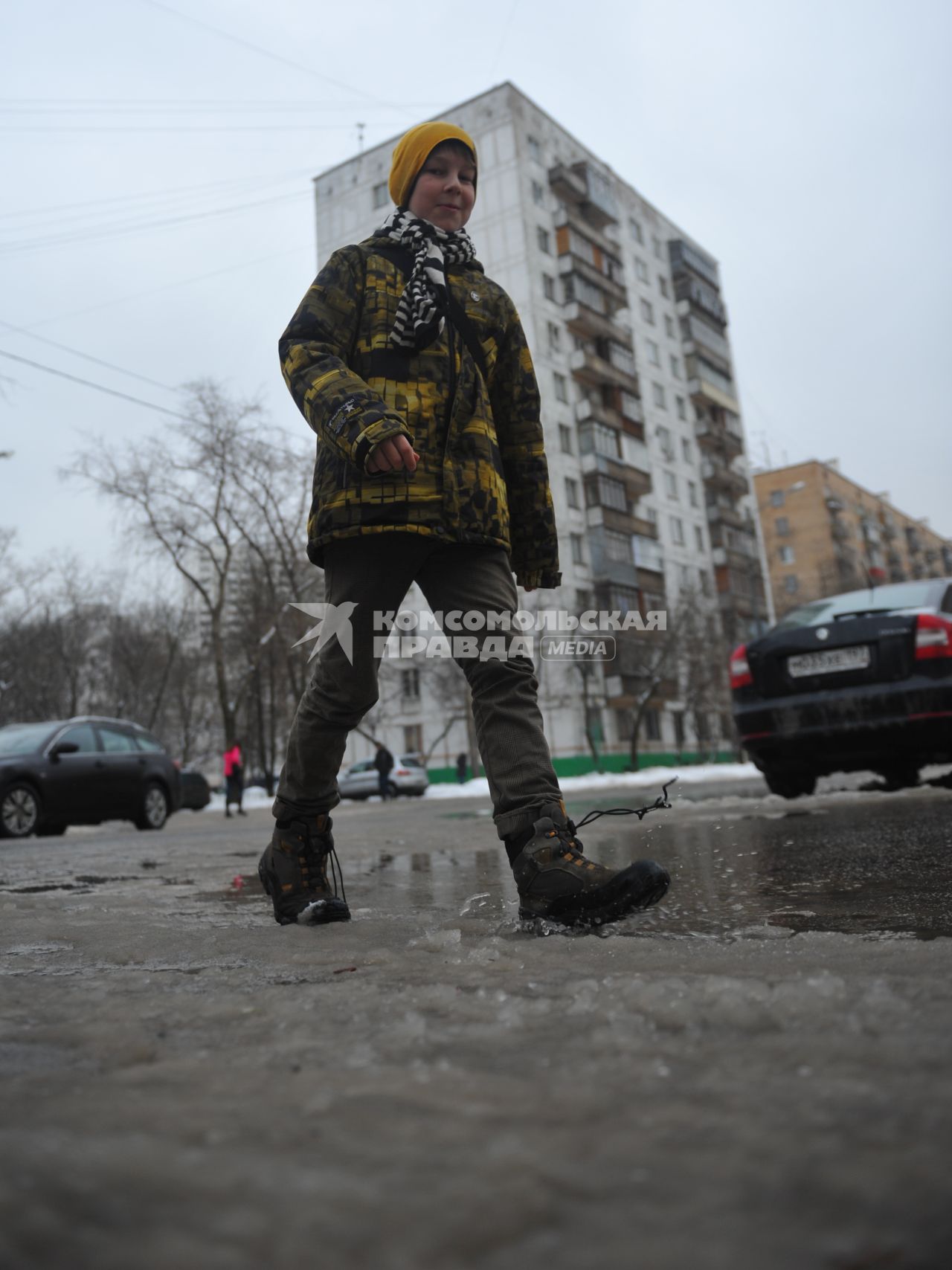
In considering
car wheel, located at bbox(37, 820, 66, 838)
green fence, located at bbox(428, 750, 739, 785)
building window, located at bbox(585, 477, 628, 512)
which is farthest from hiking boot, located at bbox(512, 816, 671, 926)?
building window, located at bbox(585, 477, 628, 512)

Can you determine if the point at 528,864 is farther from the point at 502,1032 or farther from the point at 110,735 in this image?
the point at 110,735

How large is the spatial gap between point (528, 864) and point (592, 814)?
0.47 meters

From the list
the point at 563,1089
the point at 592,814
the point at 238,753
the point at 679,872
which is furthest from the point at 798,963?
the point at 238,753

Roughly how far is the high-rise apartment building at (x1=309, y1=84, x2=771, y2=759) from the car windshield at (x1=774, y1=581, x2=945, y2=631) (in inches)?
1215

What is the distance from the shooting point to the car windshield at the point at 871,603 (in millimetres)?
5801

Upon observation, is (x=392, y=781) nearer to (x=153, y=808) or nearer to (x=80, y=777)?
(x=153, y=808)

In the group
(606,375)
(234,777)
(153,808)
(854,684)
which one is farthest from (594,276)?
(854,684)

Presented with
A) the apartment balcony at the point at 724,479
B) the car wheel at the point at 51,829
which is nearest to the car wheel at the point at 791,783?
the car wheel at the point at 51,829

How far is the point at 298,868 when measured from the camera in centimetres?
258

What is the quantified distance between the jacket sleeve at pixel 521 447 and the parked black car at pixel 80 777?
30.5ft

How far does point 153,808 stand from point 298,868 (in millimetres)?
10943

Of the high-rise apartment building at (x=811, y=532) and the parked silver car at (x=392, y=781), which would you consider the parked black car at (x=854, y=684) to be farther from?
the high-rise apartment building at (x=811, y=532)

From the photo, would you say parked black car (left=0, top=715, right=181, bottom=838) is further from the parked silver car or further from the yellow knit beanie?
the parked silver car

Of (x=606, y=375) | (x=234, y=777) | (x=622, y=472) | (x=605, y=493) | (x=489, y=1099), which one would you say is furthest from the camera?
(x=606, y=375)
